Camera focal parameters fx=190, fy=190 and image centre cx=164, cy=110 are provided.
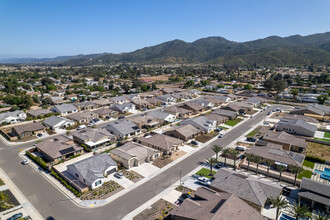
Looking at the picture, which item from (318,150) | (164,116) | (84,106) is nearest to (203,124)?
(164,116)

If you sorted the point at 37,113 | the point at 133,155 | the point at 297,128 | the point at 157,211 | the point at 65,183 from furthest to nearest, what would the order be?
the point at 37,113, the point at 297,128, the point at 133,155, the point at 65,183, the point at 157,211

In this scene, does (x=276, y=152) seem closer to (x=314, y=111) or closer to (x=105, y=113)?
(x=314, y=111)

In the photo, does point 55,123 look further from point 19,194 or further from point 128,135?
point 19,194

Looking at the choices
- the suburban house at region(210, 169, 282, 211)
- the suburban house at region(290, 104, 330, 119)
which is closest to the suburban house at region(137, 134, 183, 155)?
the suburban house at region(210, 169, 282, 211)

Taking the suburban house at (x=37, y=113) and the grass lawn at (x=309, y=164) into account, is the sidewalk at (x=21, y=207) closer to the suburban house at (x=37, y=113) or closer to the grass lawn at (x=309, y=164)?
the suburban house at (x=37, y=113)

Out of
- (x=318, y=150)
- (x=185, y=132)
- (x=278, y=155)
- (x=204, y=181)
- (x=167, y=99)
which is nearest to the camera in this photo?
(x=204, y=181)

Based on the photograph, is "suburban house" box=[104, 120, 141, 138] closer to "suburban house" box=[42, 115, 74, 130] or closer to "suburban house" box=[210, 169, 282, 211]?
"suburban house" box=[42, 115, 74, 130]
